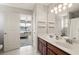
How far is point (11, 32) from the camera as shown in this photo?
6.51 ft

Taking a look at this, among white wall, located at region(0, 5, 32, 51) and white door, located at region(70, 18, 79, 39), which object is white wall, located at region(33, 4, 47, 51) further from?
white door, located at region(70, 18, 79, 39)

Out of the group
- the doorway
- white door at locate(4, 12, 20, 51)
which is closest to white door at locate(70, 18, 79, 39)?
the doorway

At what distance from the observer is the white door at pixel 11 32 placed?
1867 mm

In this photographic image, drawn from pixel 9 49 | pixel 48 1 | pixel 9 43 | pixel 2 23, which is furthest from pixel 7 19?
pixel 48 1

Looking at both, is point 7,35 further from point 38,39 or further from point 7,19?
point 38,39

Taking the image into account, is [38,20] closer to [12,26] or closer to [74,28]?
[12,26]

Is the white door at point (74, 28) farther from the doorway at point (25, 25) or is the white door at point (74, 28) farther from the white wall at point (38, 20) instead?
the doorway at point (25, 25)

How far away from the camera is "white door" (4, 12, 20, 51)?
1867 millimetres

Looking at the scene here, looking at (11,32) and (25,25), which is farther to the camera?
(11,32)

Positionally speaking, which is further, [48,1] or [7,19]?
[7,19]

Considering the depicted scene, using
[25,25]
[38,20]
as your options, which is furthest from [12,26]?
[38,20]

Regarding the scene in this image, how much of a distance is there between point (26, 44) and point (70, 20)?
116 centimetres

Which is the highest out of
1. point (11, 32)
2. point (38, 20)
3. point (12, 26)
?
point (38, 20)
